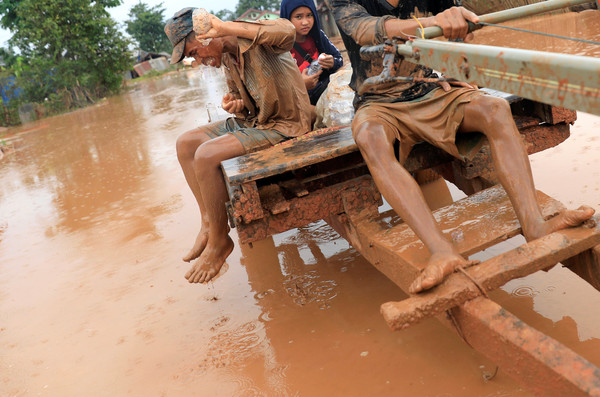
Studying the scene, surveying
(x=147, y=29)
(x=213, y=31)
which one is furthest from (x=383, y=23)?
(x=147, y=29)

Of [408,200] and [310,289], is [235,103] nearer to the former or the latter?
[310,289]

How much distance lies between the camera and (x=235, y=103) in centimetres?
332

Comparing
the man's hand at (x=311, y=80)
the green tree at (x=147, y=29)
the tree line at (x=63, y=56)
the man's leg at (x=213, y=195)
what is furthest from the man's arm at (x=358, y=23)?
the green tree at (x=147, y=29)

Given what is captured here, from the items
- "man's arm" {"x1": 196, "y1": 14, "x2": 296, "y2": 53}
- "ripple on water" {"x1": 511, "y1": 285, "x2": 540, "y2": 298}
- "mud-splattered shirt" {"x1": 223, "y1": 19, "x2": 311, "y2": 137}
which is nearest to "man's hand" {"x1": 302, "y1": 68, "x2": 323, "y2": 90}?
"mud-splattered shirt" {"x1": 223, "y1": 19, "x2": 311, "y2": 137}

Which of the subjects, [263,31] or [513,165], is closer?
[513,165]

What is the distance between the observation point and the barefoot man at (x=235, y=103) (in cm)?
290

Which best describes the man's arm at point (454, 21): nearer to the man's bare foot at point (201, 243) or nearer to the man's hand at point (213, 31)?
the man's hand at point (213, 31)

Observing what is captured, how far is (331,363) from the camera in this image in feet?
8.29

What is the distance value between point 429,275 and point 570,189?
244cm

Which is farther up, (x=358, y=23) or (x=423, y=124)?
(x=358, y=23)

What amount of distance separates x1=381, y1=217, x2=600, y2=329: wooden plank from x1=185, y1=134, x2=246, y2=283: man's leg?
4.77 ft

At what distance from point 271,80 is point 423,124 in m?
1.06

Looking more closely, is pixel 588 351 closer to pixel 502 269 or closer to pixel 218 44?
pixel 502 269

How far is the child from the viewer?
13.3ft
